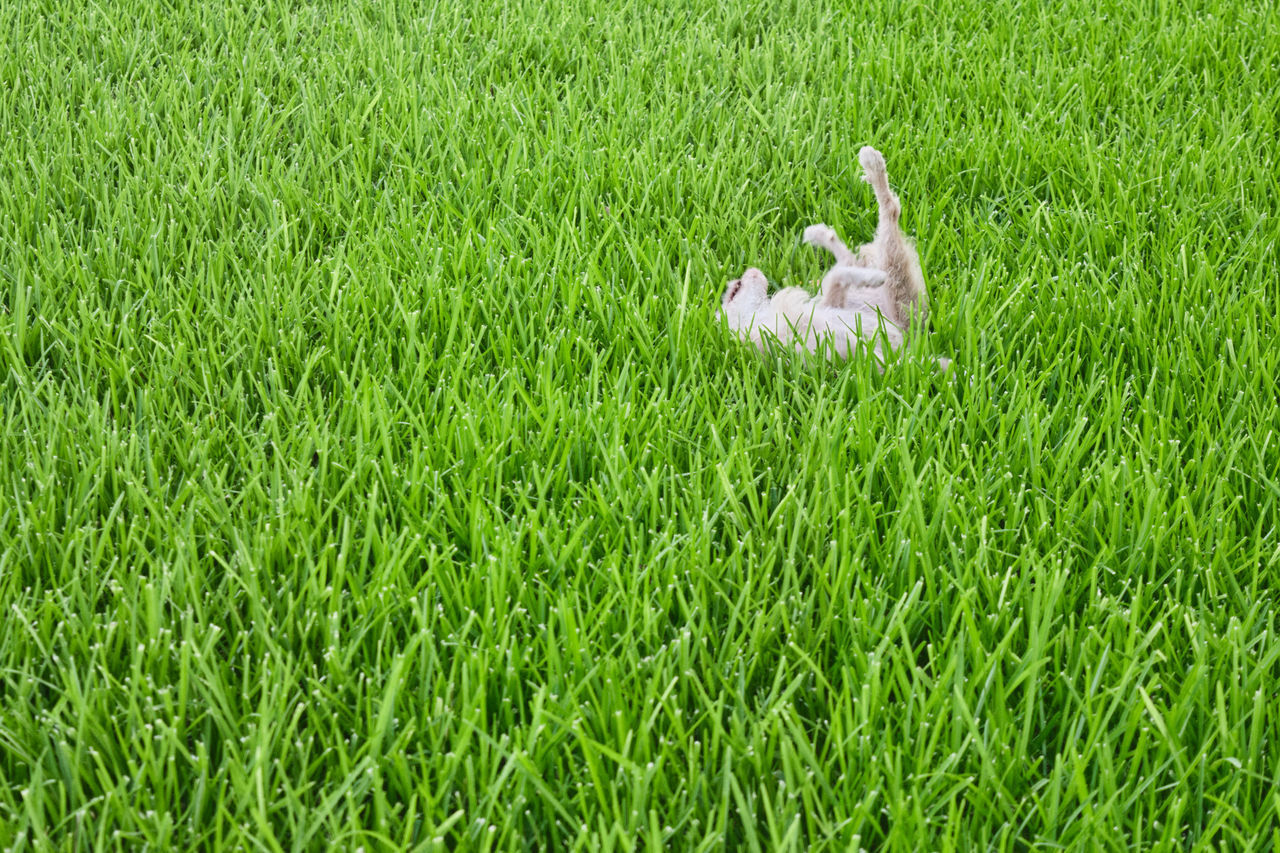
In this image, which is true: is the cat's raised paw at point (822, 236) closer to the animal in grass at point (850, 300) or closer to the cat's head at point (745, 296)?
the animal in grass at point (850, 300)

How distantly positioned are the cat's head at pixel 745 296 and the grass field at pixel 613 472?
7cm

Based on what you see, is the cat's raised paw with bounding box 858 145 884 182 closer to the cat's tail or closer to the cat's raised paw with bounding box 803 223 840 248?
the cat's tail

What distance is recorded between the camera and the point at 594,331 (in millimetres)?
2316

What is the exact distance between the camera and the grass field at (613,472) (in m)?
1.40

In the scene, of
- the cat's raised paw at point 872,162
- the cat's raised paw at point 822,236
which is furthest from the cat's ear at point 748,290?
the cat's raised paw at point 872,162

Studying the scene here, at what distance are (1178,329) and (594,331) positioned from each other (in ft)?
4.04

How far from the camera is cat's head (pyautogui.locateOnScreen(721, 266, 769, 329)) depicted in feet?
7.89

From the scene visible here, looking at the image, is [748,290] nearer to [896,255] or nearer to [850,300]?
[850,300]

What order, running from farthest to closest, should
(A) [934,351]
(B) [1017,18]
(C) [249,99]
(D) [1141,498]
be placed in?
(B) [1017,18] → (C) [249,99] → (A) [934,351] → (D) [1141,498]

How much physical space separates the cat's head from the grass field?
0.24 feet

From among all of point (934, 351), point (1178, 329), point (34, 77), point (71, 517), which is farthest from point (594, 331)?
point (34, 77)

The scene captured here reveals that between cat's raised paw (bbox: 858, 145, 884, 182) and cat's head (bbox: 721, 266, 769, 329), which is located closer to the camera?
cat's head (bbox: 721, 266, 769, 329)

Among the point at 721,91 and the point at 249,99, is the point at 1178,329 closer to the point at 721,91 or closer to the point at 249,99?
the point at 721,91

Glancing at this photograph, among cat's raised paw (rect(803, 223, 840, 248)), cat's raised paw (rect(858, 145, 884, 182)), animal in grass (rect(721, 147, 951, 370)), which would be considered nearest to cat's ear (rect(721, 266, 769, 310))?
animal in grass (rect(721, 147, 951, 370))
